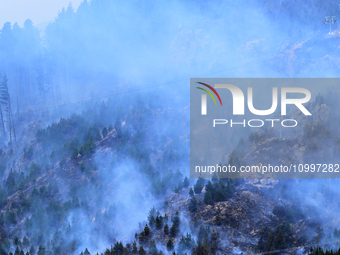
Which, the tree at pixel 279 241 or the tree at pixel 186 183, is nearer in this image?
the tree at pixel 279 241

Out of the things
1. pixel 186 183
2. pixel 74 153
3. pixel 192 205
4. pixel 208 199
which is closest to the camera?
pixel 192 205

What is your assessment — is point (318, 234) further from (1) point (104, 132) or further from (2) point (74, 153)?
(2) point (74, 153)

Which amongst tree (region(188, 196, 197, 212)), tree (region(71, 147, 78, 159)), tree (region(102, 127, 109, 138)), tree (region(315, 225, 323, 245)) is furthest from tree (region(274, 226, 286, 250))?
tree (region(71, 147, 78, 159))

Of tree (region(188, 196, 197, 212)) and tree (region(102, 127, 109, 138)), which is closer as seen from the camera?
tree (region(188, 196, 197, 212))

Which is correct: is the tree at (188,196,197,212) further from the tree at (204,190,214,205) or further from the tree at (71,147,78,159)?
the tree at (71,147,78,159)

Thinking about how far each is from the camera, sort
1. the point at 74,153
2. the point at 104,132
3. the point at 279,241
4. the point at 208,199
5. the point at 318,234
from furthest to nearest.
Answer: the point at 104,132 → the point at 74,153 → the point at 208,199 → the point at 318,234 → the point at 279,241

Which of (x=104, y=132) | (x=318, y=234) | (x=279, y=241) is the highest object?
(x=104, y=132)

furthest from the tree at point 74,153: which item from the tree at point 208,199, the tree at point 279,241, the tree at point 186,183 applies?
the tree at point 279,241

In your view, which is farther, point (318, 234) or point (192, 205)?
point (192, 205)

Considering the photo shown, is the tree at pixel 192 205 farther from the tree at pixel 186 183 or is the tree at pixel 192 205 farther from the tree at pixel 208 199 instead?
the tree at pixel 186 183

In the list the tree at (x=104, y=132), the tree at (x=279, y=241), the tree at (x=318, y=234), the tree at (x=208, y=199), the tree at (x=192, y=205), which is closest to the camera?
the tree at (x=279, y=241)

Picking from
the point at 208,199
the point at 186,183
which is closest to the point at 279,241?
the point at 208,199

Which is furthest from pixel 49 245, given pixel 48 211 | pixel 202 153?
pixel 202 153

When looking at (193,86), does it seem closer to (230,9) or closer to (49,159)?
(230,9)
